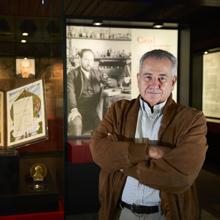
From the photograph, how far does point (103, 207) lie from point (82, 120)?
7.69 feet

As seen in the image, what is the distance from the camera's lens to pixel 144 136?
190 centimetres

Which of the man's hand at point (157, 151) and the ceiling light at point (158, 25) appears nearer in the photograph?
the man's hand at point (157, 151)

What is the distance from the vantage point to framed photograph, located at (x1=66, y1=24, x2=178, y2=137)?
4211mm

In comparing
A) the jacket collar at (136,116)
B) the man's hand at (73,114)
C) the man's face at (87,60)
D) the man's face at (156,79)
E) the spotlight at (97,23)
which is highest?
the spotlight at (97,23)

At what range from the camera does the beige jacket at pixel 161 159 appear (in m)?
1.71

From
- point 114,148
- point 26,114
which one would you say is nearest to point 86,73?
point 26,114

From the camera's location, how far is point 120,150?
1789 mm

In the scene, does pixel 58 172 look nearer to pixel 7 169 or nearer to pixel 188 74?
pixel 7 169

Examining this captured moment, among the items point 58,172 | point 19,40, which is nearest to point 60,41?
point 19,40

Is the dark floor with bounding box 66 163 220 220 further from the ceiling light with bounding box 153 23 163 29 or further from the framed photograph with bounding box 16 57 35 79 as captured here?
the ceiling light with bounding box 153 23 163 29

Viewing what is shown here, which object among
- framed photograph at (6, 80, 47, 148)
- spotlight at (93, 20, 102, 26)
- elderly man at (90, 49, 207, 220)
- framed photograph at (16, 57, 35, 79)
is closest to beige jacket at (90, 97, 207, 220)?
elderly man at (90, 49, 207, 220)

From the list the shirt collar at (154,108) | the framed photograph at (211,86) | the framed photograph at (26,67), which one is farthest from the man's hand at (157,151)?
the framed photograph at (211,86)

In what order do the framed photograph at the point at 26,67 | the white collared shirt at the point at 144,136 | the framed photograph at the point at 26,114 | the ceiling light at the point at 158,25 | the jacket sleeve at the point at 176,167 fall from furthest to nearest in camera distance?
the ceiling light at the point at 158,25 < the framed photograph at the point at 26,67 < the framed photograph at the point at 26,114 < the white collared shirt at the point at 144,136 < the jacket sleeve at the point at 176,167

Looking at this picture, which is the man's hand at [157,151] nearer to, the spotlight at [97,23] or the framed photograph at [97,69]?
the framed photograph at [97,69]
